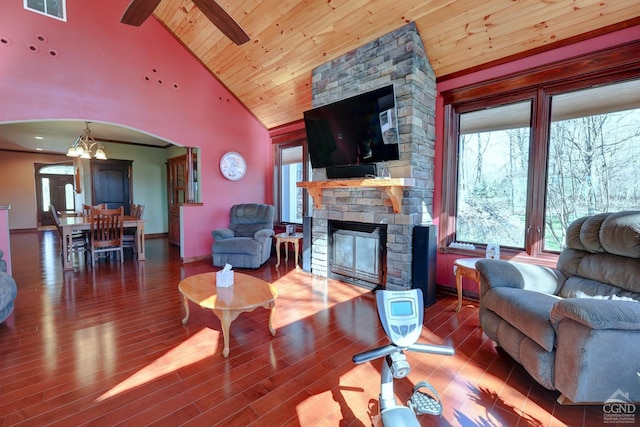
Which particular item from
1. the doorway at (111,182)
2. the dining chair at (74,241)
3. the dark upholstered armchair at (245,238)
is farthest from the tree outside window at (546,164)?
the doorway at (111,182)

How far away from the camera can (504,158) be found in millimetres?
3254

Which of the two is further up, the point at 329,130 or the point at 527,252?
the point at 329,130

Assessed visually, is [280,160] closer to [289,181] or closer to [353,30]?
[289,181]

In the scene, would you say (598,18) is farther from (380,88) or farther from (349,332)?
(349,332)

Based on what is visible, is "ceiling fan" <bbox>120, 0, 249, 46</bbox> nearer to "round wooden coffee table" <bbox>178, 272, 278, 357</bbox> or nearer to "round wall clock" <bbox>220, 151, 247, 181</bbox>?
"round wooden coffee table" <bbox>178, 272, 278, 357</bbox>

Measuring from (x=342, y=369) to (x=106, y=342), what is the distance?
6.28 feet

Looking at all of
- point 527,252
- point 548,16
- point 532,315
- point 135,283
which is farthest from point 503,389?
point 135,283

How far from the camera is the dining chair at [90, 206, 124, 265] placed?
15.2 feet

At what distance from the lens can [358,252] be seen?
3.86m

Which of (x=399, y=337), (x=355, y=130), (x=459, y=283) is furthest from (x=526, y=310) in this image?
(x=355, y=130)

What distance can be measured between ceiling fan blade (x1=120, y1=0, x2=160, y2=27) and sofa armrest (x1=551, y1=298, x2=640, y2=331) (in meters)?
3.50

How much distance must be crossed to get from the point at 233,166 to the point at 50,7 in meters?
3.20

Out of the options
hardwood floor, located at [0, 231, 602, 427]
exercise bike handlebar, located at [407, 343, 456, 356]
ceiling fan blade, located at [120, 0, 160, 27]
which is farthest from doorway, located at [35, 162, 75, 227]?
exercise bike handlebar, located at [407, 343, 456, 356]

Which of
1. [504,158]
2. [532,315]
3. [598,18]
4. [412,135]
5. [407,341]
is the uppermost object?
[598,18]
